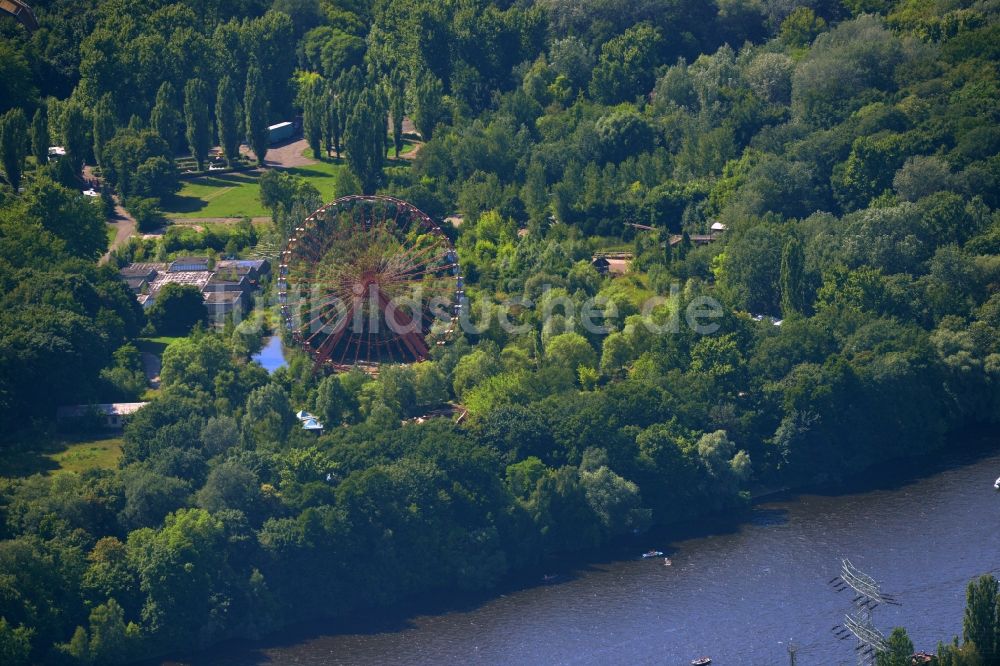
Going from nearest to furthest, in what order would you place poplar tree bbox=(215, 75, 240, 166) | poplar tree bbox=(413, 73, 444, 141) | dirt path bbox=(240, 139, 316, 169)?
poplar tree bbox=(215, 75, 240, 166) → dirt path bbox=(240, 139, 316, 169) → poplar tree bbox=(413, 73, 444, 141)

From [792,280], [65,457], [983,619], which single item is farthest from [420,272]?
[983,619]

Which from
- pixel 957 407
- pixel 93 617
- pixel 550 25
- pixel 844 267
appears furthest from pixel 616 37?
pixel 93 617

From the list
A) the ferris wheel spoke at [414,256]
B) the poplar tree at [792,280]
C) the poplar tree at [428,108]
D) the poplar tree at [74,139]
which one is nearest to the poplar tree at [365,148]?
the poplar tree at [428,108]

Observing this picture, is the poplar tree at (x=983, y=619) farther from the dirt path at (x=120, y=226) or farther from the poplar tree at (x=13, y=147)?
the poplar tree at (x=13, y=147)

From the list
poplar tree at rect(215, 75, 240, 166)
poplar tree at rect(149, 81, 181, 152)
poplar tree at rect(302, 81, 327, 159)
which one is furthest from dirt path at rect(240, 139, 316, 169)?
poplar tree at rect(149, 81, 181, 152)

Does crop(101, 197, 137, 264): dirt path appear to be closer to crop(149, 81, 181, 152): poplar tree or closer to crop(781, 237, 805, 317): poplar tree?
crop(149, 81, 181, 152): poplar tree

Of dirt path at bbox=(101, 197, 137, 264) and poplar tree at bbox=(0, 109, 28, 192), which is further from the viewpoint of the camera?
poplar tree at bbox=(0, 109, 28, 192)

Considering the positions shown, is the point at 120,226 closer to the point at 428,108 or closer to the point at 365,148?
the point at 365,148
